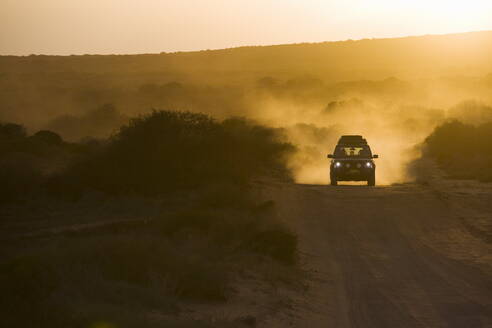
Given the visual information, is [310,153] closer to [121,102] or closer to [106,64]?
[121,102]

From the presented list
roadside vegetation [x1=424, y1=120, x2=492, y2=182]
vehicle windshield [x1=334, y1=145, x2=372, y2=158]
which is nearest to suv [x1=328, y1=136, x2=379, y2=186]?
vehicle windshield [x1=334, y1=145, x2=372, y2=158]

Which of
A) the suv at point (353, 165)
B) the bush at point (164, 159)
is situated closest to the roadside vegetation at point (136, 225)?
the bush at point (164, 159)

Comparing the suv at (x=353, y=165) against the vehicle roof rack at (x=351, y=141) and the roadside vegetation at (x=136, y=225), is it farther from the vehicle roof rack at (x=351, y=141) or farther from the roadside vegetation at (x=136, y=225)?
the roadside vegetation at (x=136, y=225)

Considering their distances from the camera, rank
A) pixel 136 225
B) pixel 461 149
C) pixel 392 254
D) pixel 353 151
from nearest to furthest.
→ pixel 392 254 < pixel 136 225 < pixel 353 151 < pixel 461 149

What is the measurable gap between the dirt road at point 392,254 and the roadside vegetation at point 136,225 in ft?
3.82

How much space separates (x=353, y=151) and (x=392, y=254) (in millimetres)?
16675

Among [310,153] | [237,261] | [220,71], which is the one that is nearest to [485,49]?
[220,71]

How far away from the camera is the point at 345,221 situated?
2998 cm

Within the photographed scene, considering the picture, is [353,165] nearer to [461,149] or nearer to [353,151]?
[353,151]

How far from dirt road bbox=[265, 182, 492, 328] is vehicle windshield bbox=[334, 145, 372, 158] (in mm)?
1367

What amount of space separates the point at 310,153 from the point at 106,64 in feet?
326

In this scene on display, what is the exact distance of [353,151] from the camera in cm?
4047

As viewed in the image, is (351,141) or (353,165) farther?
(351,141)

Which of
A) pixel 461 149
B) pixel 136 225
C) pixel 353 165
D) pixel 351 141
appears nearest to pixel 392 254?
pixel 136 225
